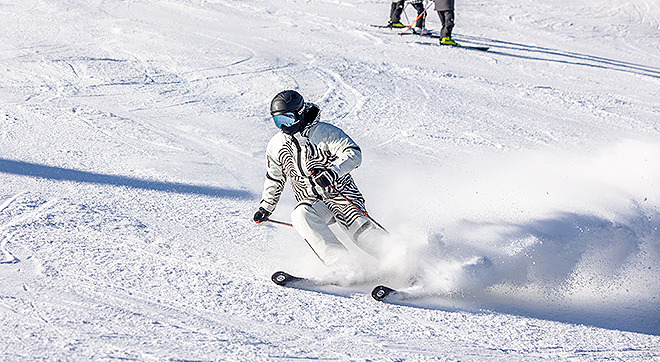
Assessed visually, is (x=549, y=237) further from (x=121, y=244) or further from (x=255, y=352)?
(x=121, y=244)

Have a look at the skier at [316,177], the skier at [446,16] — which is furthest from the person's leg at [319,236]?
the skier at [446,16]

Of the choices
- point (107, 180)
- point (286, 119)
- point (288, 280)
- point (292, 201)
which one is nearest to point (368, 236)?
point (288, 280)

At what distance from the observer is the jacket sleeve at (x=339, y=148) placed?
3957 mm

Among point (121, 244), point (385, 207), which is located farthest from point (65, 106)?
point (385, 207)

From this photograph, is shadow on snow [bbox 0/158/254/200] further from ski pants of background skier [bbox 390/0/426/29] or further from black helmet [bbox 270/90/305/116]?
ski pants of background skier [bbox 390/0/426/29]

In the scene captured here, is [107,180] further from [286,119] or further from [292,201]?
[286,119]

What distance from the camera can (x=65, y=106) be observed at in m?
7.75

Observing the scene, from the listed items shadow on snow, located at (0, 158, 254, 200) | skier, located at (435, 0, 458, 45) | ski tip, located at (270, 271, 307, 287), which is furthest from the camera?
skier, located at (435, 0, 458, 45)

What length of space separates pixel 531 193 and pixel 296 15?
969cm

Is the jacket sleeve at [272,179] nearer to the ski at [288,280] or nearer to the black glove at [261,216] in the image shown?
the black glove at [261,216]

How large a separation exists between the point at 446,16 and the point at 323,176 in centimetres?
880

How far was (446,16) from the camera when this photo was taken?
39.2ft

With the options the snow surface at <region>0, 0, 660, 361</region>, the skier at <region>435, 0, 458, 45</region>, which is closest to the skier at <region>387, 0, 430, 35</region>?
the skier at <region>435, 0, 458, 45</region>

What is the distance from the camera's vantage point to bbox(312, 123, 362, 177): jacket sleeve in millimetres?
3957
